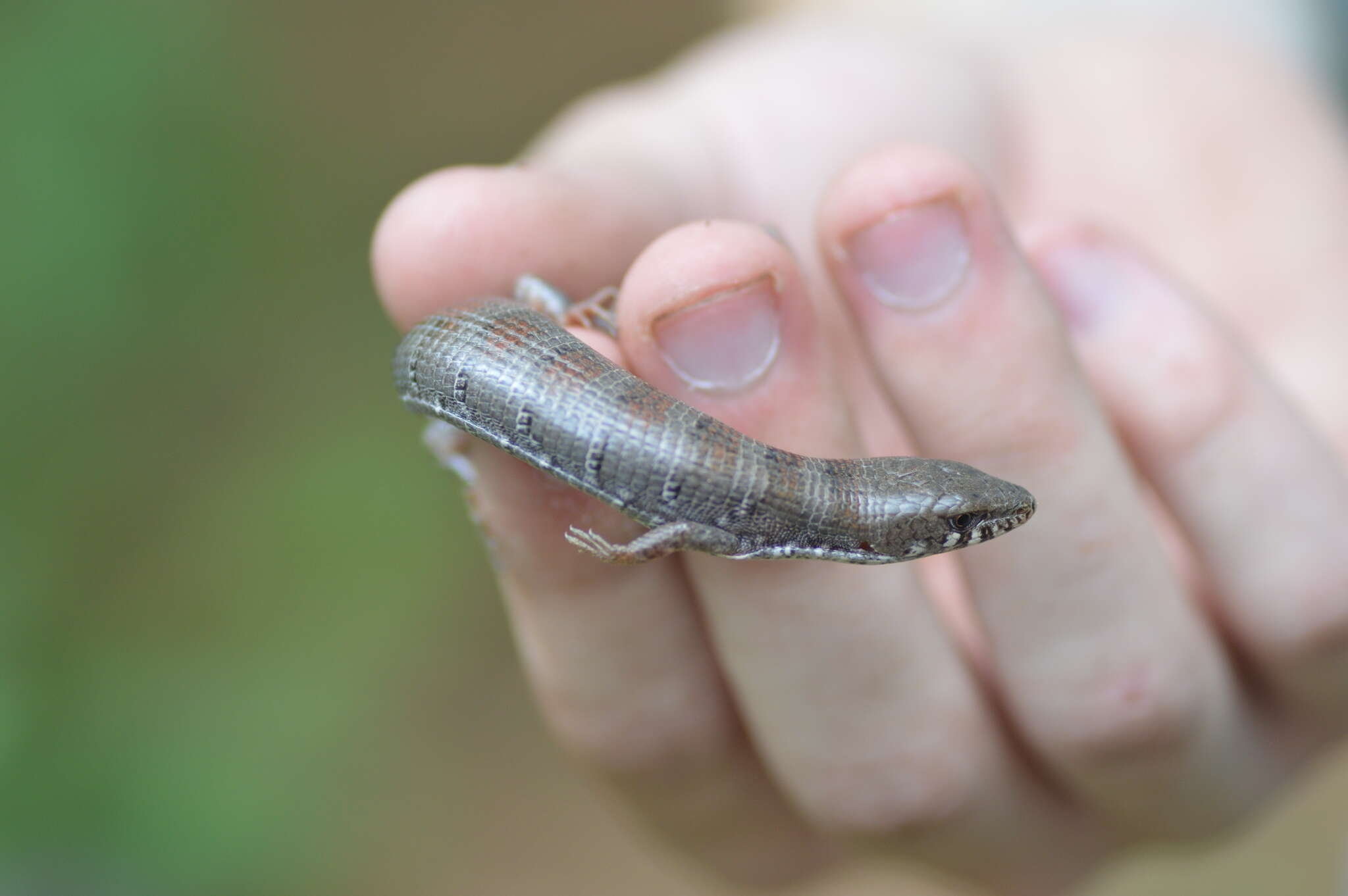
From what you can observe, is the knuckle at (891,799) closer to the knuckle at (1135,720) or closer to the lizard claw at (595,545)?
the knuckle at (1135,720)

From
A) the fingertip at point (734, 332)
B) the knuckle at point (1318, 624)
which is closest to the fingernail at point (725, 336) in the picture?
the fingertip at point (734, 332)

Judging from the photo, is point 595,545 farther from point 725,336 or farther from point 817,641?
point 817,641

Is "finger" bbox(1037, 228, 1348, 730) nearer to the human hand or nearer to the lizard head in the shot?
the human hand

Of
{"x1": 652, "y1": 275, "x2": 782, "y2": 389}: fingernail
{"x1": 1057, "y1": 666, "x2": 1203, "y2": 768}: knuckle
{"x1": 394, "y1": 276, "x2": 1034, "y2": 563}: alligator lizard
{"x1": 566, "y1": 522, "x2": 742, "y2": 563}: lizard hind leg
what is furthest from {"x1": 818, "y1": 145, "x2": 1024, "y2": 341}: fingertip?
{"x1": 1057, "y1": 666, "x2": 1203, "y2": 768}: knuckle

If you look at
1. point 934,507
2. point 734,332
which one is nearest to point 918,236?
point 734,332

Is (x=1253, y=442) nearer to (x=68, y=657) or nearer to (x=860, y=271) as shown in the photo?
(x=860, y=271)

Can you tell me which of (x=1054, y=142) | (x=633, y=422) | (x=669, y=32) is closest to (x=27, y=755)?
(x=633, y=422)
